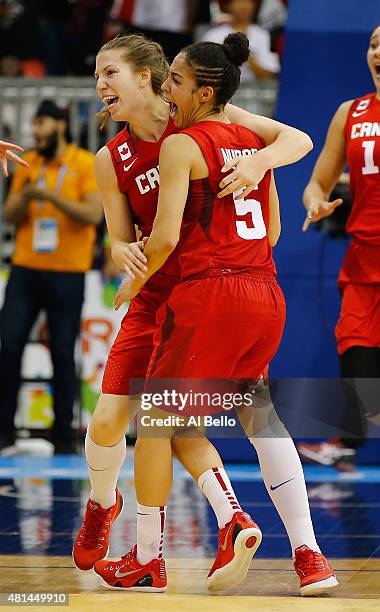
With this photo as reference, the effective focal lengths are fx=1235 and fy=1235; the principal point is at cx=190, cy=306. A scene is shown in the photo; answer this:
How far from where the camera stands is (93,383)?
9930 millimetres

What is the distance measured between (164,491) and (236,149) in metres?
1.33

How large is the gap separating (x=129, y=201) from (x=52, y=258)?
4.65 m

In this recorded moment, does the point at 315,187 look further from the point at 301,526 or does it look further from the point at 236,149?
the point at 301,526

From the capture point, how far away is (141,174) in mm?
4902

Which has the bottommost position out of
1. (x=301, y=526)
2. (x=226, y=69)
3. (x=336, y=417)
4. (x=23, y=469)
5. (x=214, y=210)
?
(x=23, y=469)

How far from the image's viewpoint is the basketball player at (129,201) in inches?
192

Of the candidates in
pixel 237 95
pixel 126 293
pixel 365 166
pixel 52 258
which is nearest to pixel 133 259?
pixel 126 293

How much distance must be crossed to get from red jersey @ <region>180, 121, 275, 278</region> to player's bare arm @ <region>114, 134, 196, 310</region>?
75 millimetres

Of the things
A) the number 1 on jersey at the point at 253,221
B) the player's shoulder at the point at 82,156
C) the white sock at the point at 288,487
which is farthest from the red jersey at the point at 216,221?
the player's shoulder at the point at 82,156

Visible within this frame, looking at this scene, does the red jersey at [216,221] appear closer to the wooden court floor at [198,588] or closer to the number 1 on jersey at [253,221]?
the number 1 on jersey at [253,221]

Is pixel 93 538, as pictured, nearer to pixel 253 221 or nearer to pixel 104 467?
pixel 104 467

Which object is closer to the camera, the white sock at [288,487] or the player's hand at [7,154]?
the white sock at [288,487]

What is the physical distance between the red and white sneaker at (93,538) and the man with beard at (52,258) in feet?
14.3

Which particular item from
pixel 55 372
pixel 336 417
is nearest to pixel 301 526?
pixel 336 417
